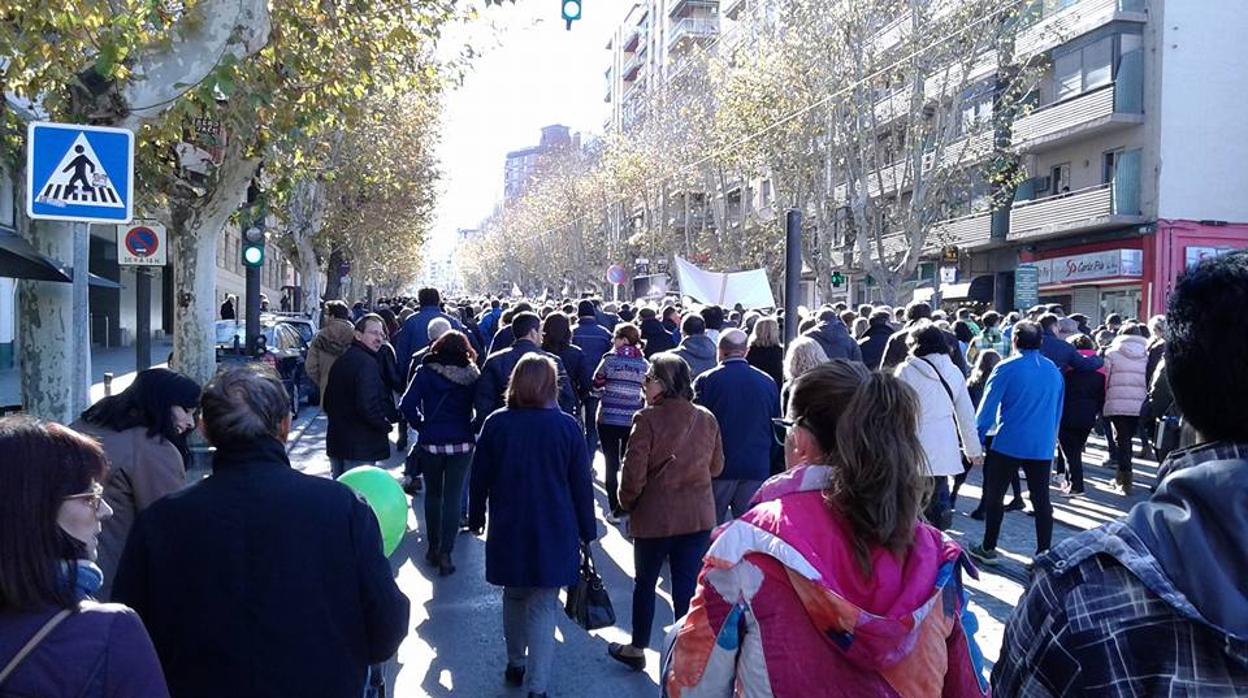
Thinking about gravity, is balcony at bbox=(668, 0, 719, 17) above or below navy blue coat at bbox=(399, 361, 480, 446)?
above

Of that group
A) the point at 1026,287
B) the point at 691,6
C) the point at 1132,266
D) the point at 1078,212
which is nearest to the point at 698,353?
the point at 1132,266

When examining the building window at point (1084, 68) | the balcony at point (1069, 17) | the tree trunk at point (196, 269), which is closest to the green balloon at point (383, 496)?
the tree trunk at point (196, 269)

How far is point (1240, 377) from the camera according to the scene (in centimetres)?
156

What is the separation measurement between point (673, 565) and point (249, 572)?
3218 mm

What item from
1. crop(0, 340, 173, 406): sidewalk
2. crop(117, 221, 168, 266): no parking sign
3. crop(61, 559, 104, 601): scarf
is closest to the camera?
crop(61, 559, 104, 601): scarf

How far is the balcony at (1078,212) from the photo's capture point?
93.7ft

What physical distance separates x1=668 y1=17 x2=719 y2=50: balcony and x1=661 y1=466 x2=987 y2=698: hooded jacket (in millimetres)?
66809

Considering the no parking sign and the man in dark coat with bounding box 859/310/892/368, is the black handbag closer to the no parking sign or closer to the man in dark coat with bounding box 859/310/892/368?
the man in dark coat with bounding box 859/310/892/368

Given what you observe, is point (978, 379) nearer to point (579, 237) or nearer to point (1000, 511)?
point (1000, 511)

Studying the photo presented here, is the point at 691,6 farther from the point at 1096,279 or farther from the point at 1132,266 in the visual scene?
the point at 1132,266

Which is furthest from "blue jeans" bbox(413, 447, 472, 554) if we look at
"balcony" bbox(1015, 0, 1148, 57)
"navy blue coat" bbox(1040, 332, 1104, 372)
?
"balcony" bbox(1015, 0, 1148, 57)

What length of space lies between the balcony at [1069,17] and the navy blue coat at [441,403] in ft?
76.7

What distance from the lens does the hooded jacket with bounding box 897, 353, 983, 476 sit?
23.0 feet

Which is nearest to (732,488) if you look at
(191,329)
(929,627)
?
(929,627)
